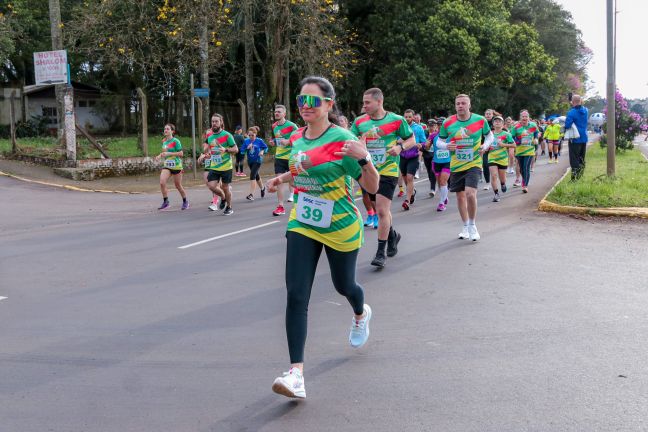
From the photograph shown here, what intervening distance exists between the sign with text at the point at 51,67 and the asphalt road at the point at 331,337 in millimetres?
10870

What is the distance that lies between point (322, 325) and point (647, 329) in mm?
2577

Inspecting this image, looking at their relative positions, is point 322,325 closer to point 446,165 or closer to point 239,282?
point 239,282

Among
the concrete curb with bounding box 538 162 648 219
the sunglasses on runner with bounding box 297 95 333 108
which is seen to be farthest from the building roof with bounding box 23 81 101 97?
the sunglasses on runner with bounding box 297 95 333 108

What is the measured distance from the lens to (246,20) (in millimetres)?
24781

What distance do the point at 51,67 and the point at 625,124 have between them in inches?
901

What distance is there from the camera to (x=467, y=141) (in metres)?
9.01

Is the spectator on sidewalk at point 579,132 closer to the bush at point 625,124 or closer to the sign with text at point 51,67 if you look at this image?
the sign with text at point 51,67

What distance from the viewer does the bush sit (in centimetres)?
2826

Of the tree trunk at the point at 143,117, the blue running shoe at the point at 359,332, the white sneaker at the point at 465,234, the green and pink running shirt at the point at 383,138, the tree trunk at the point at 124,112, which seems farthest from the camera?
the tree trunk at the point at 124,112

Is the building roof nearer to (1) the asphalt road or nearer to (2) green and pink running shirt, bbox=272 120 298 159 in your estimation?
(2) green and pink running shirt, bbox=272 120 298 159

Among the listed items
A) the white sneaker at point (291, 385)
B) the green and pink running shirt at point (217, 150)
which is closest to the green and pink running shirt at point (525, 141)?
the green and pink running shirt at point (217, 150)

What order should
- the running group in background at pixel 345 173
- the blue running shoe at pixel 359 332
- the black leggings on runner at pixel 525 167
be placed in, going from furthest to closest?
the black leggings on runner at pixel 525 167 < the blue running shoe at pixel 359 332 < the running group in background at pixel 345 173

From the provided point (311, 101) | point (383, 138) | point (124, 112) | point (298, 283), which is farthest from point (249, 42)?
point (298, 283)

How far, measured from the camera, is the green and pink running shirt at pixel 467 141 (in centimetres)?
898
